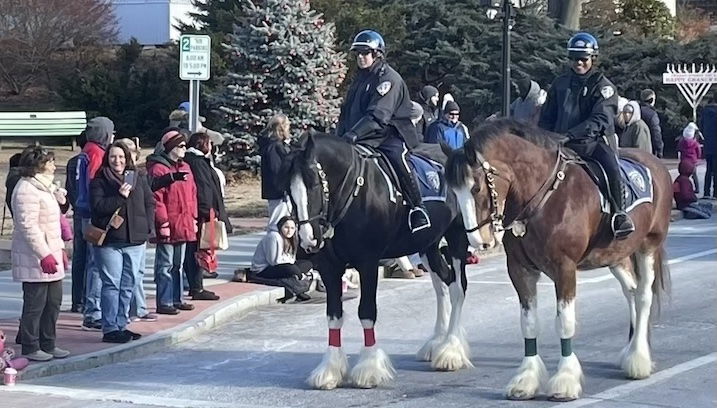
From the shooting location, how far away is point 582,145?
10.0 metres

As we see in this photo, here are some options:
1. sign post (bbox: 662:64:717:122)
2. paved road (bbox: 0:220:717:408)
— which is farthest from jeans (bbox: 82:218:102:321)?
sign post (bbox: 662:64:717:122)

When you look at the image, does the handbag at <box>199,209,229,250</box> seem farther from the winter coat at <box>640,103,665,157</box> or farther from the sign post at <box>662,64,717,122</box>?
the sign post at <box>662,64,717,122</box>

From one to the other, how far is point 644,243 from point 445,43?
2486 centimetres

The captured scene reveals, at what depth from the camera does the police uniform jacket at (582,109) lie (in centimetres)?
1009

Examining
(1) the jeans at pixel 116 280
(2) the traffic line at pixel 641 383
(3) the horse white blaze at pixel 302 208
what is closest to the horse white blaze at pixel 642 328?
(2) the traffic line at pixel 641 383

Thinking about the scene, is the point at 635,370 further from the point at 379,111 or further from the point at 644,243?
the point at 379,111

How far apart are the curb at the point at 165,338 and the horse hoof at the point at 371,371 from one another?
2671 millimetres

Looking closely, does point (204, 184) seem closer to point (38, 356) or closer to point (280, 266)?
point (280, 266)

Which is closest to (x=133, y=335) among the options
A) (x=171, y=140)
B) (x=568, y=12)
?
(x=171, y=140)

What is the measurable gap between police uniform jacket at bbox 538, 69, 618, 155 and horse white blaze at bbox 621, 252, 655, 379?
3.62 feet

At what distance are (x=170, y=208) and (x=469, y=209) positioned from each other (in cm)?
523

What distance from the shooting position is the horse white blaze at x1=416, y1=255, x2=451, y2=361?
11.0 metres

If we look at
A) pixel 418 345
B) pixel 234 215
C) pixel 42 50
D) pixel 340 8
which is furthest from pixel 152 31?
pixel 418 345

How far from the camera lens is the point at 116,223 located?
11.8 metres
